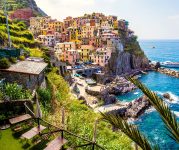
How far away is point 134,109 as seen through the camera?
62438 millimetres

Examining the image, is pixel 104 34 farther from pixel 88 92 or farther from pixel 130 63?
pixel 88 92

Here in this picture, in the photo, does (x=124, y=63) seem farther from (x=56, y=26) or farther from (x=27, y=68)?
(x=27, y=68)

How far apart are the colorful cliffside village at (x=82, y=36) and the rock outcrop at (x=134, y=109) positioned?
3689 cm

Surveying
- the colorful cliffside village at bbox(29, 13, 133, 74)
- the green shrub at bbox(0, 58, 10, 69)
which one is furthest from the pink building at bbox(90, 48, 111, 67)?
the green shrub at bbox(0, 58, 10, 69)

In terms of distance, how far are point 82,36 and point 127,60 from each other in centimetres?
2160

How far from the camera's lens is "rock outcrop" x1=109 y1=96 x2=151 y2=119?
6053cm

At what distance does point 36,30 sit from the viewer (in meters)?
122

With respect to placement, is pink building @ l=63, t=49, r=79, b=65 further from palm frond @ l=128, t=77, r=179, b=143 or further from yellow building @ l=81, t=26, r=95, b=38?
palm frond @ l=128, t=77, r=179, b=143

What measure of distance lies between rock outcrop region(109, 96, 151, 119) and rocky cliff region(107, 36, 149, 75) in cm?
3753

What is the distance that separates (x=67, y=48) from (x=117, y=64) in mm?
20374

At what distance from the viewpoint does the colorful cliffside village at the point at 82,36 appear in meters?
102

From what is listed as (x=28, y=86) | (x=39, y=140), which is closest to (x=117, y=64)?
(x=28, y=86)

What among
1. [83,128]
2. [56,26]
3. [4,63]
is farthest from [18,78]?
[56,26]

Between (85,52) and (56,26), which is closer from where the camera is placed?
(85,52)
